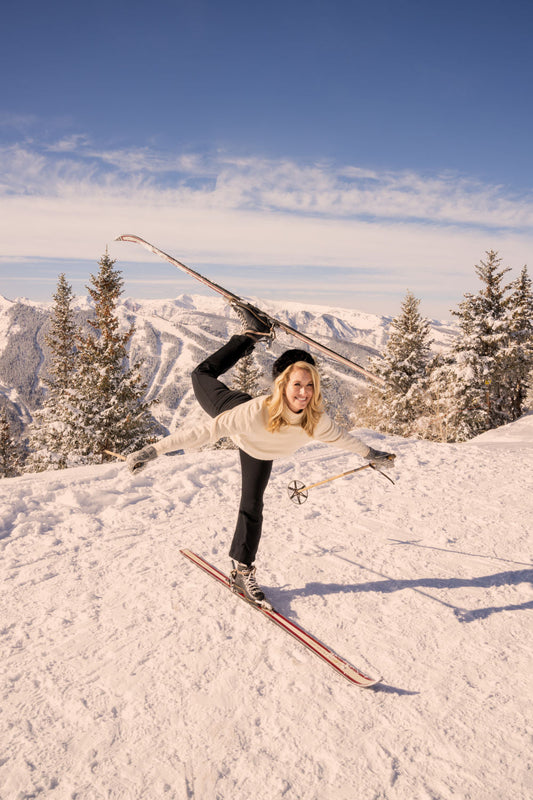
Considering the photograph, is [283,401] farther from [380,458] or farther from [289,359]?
[380,458]

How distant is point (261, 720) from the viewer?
9.05 ft

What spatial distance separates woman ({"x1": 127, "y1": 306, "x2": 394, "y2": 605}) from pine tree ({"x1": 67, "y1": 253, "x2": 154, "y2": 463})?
54.3ft

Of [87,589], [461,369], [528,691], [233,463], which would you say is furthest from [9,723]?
[461,369]

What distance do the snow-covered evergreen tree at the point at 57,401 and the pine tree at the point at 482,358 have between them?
76.7 ft

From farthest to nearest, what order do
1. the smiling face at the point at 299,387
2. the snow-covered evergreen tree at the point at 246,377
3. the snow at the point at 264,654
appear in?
the snow-covered evergreen tree at the point at 246,377
the smiling face at the point at 299,387
the snow at the point at 264,654

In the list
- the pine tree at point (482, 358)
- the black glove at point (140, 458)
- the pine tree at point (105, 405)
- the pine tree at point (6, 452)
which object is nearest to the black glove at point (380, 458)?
the black glove at point (140, 458)

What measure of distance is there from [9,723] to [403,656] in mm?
2834

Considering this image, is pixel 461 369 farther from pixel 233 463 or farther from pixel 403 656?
pixel 403 656

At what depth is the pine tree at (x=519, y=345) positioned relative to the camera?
27.7m

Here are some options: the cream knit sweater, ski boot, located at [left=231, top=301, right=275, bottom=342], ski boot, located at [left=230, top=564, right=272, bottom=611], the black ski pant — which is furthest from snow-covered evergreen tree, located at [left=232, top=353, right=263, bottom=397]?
the cream knit sweater

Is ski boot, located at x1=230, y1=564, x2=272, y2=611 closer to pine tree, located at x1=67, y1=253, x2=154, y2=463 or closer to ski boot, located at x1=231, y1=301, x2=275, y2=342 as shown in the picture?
ski boot, located at x1=231, y1=301, x2=275, y2=342

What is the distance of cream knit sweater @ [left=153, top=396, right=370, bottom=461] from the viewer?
3.64 m

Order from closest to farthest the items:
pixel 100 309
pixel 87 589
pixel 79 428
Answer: pixel 87 589
pixel 79 428
pixel 100 309

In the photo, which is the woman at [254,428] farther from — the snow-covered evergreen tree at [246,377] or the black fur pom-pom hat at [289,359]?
the snow-covered evergreen tree at [246,377]
